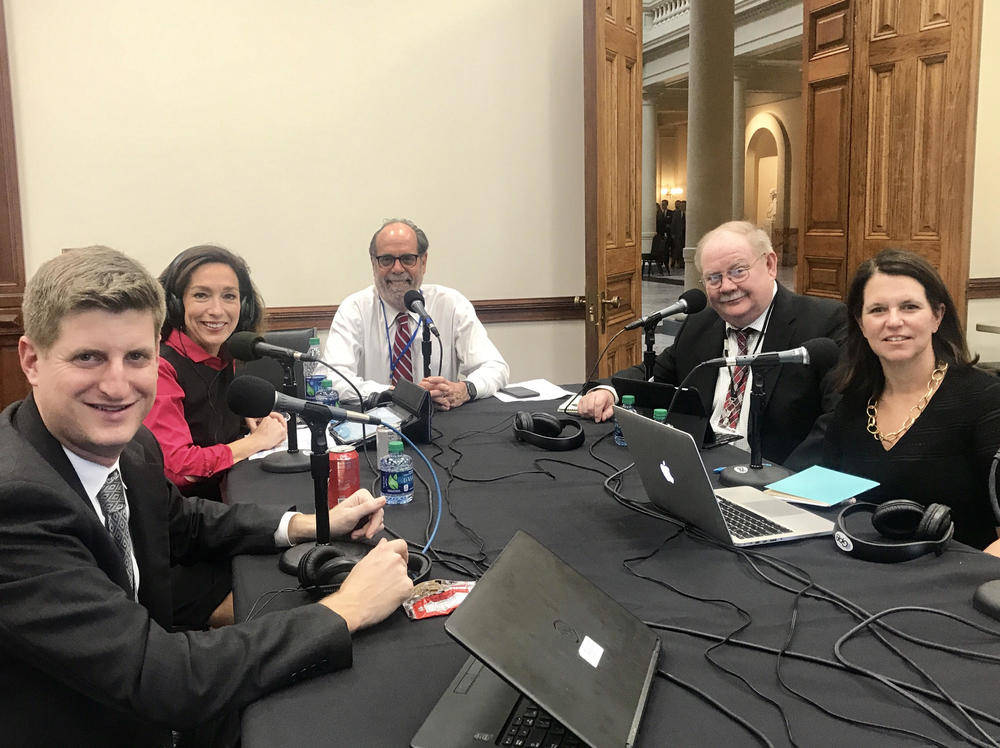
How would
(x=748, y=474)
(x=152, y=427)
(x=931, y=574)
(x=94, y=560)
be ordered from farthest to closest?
1. (x=152, y=427)
2. (x=748, y=474)
3. (x=931, y=574)
4. (x=94, y=560)

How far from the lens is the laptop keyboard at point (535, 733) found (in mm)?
874

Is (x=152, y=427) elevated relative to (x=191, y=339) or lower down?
lower down

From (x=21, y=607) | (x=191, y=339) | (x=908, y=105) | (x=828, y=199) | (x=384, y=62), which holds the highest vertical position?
(x=384, y=62)

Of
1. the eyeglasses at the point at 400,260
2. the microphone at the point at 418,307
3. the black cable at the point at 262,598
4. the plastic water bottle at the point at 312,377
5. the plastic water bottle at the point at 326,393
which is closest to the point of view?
the black cable at the point at 262,598

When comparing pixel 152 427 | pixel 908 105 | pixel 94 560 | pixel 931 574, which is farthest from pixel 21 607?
pixel 908 105

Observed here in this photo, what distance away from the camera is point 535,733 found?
89 cm

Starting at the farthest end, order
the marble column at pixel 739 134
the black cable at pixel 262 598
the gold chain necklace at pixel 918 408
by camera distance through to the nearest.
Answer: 1. the marble column at pixel 739 134
2. the gold chain necklace at pixel 918 408
3. the black cable at pixel 262 598

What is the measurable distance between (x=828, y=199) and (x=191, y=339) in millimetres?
3568

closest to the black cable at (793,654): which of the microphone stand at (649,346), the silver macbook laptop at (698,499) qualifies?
the silver macbook laptop at (698,499)

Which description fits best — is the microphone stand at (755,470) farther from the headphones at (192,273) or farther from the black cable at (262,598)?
the headphones at (192,273)

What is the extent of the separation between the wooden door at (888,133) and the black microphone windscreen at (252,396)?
3587 mm

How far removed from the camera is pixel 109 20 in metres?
3.90

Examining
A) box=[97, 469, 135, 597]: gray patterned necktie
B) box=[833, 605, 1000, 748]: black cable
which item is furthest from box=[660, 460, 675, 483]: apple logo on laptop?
box=[97, 469, 135, 597]: gray patterned necktie

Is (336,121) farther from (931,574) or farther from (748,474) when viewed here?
(931,574)
